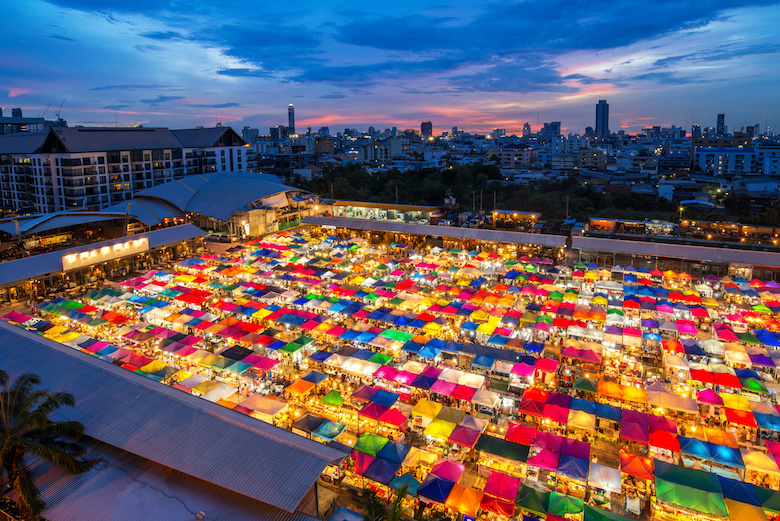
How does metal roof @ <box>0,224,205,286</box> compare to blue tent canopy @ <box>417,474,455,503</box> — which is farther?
metal roof @ <box>0,224,205,286</box>

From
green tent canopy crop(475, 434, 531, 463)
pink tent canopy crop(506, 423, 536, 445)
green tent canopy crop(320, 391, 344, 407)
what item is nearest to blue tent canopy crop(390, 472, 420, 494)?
green tent canopy crop(475, 434, 531, 463)

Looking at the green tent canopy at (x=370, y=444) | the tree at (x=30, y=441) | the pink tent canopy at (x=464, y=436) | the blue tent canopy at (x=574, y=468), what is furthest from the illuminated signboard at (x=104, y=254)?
the blue tent canopy at (x=574, y=468)

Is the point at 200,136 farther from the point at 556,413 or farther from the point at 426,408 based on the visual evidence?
the point at 556,413

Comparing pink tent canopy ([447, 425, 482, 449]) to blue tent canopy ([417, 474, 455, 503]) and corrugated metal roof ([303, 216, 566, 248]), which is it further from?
corrugated metal roof ([303, 216, 566, 248])

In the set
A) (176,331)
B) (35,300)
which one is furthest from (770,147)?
(35,300)

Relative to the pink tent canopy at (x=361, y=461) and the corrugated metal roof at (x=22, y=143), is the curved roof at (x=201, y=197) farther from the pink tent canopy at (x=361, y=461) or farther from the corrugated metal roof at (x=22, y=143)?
the pink tent canopy at (x=361, y=461)

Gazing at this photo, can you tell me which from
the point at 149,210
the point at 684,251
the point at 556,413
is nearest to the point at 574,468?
the point at 556,413

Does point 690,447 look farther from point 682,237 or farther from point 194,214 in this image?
point 194,214
